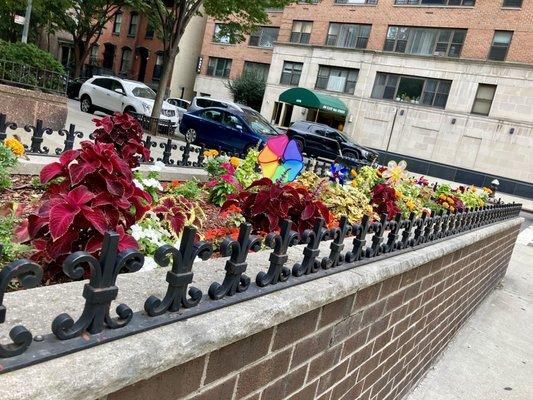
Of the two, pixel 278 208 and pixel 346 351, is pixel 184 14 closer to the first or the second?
pixel 278 208

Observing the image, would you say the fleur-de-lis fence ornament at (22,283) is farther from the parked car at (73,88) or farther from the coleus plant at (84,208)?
the parked car at (73,88)

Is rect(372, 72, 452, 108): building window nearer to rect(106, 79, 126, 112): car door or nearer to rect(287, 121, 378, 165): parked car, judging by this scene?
rect(287, 121, 378, 165): parked car

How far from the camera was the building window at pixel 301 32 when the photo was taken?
109 feet

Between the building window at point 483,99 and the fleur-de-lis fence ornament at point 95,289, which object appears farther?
the building window at point 483,99

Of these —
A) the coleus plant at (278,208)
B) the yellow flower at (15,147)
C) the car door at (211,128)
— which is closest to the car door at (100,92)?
the car door at (211,128)

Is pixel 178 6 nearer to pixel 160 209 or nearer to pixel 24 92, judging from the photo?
pixel 24 92

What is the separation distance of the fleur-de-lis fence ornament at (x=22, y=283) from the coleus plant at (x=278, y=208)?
6.44ft

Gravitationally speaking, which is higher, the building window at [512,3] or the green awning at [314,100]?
the building window at [512,3]

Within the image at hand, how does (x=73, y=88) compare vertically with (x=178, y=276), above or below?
below

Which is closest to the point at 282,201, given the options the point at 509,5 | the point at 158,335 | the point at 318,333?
the point at 318,333

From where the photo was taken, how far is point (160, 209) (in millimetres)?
2830

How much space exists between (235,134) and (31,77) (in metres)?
7.53

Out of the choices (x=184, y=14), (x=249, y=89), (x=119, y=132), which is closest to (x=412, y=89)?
(x=249, y=89)

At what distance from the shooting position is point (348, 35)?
103 ft
